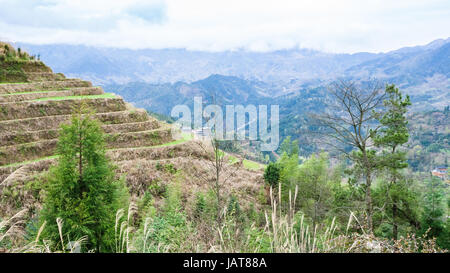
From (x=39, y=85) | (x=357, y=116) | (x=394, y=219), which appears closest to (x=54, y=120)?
(x=39, y=85)

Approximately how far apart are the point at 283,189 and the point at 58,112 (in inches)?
572

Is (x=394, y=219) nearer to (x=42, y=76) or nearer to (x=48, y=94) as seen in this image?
(x=48, y=94)

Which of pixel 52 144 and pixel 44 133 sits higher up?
pixel 44 133

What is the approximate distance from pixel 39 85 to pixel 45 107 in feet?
10.6

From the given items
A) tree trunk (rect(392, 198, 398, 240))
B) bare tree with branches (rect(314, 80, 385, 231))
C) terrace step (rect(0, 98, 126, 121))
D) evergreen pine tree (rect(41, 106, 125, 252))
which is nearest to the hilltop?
terrace step (rect(0, 98, 126, 121))

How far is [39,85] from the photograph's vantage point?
18594mm

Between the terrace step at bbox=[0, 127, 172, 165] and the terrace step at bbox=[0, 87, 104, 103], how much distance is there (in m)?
3.63

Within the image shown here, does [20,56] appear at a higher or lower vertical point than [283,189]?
higher

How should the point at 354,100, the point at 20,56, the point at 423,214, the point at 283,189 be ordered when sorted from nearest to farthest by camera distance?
the point at 354,100
the point at 423,214
the point at 283,189
the point at 20,56

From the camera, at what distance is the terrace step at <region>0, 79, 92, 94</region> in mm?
17125

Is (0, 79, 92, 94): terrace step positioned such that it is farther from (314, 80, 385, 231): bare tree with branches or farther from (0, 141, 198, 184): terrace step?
(314, 80, 385, 231): bare tree with branches

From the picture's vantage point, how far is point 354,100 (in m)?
9.64
